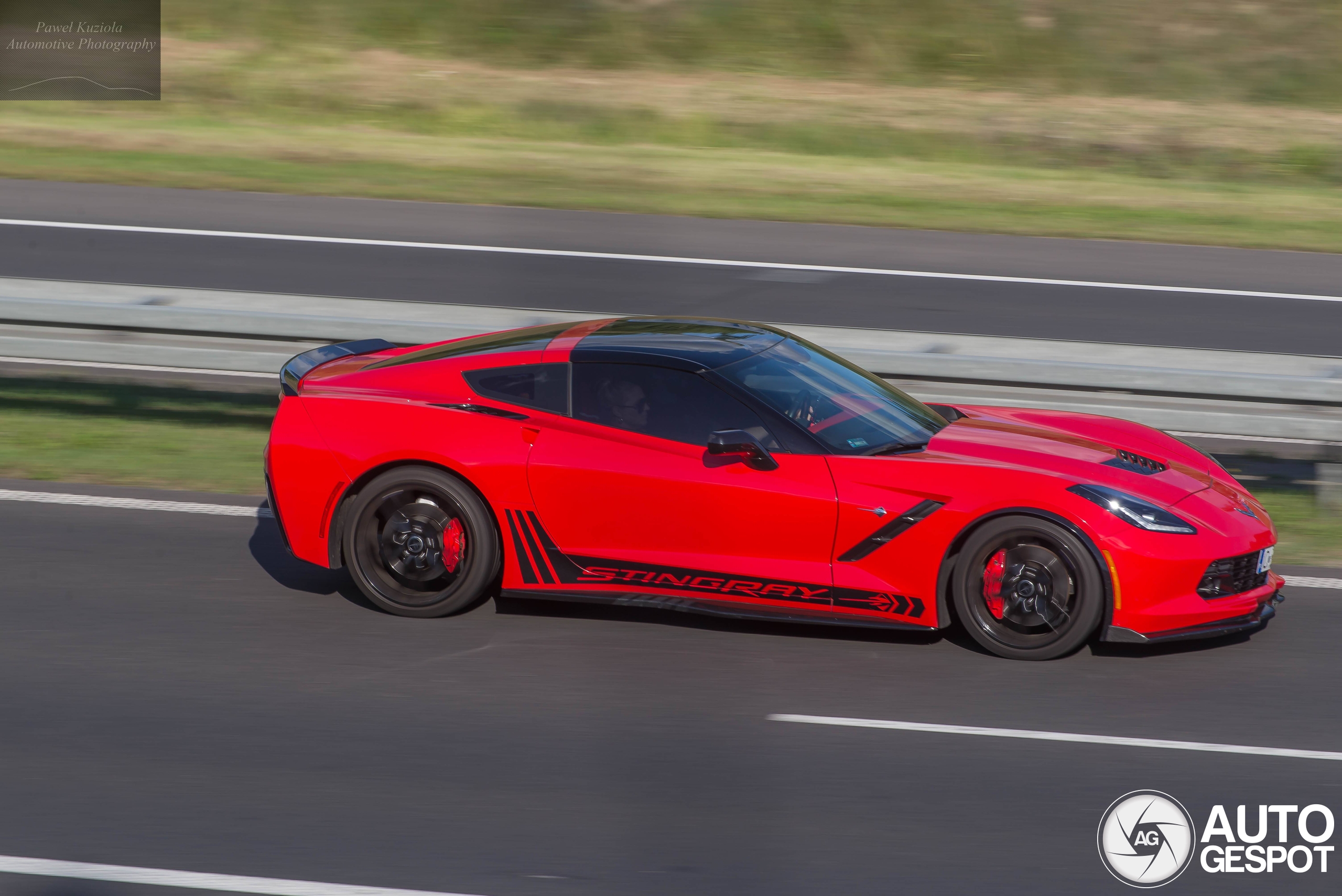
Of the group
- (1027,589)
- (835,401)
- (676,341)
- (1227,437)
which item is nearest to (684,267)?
(1227,437)

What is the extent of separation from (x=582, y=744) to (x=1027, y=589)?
6.44ft

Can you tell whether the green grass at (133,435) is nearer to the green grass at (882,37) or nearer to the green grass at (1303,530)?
the green grass at (1303,530)

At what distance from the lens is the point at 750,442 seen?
6.31 m

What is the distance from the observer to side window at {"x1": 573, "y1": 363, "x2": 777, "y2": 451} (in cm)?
648

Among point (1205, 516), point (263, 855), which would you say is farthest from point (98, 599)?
point (1205, 516)

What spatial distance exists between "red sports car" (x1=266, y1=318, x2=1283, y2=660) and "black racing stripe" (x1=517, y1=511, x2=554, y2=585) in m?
0.01

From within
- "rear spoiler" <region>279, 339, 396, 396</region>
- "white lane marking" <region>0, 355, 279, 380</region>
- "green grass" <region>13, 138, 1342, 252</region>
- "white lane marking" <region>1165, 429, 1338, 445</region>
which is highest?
"green grass" <region>13, 138, 1342, 252</region>

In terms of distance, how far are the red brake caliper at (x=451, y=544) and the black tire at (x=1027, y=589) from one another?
2.13 m

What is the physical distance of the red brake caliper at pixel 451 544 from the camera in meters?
→ 6.76

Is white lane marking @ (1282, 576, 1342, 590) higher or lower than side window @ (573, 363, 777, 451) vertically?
lower

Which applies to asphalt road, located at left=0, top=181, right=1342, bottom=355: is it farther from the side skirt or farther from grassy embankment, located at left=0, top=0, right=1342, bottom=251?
the side skirt

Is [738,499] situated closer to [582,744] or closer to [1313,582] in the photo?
[582,744]

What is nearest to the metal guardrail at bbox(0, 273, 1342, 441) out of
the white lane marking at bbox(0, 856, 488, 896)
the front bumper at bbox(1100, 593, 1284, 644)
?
the front bumper at bbox(1100, 593, 1284, 644)

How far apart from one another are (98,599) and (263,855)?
9.01 feet
